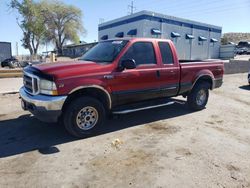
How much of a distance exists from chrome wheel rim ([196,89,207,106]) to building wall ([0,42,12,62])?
37.2 metres

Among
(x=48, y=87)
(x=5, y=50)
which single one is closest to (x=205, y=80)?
(x=48, y=87)

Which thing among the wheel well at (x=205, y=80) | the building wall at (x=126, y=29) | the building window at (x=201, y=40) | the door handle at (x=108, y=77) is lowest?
the wheel well at (x=205, y=80)

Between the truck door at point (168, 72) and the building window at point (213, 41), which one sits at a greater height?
the building window at point (213, 41)

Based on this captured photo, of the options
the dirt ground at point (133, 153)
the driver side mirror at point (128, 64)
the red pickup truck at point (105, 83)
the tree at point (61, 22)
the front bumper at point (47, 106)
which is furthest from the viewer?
the tree at point (61, 22)

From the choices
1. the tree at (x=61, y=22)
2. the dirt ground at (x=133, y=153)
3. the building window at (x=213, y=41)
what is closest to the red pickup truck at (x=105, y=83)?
the dirt ground at (x=133, y=153)

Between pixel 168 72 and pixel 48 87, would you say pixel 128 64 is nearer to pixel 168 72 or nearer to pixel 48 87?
pixel 168 72

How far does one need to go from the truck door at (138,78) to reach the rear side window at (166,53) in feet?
1.05

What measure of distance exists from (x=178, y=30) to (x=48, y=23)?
3446 centimetres

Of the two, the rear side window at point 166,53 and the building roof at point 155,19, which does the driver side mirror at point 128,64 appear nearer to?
the rear side window at point 166,53

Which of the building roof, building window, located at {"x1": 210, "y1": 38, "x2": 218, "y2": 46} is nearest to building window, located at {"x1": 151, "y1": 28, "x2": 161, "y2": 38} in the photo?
the building roof

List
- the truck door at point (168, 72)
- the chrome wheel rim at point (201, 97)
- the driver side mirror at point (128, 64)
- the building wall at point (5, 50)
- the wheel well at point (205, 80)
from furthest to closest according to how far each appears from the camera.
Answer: the building wall at point (5, 50) < the chrome wheel rim at point (201, 97) < the wheel well at point (205, 80) < the truck door at point (168, 72) < the driver side mirror at point (128, 64)

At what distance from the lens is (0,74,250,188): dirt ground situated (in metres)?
3.64

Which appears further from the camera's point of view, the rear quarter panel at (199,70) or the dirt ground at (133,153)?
the rear quarter panel at (199,70)

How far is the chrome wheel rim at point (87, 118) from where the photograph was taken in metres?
5.09
